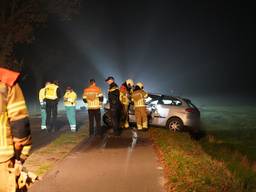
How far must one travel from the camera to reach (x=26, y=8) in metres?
26.4

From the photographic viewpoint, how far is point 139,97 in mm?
16328

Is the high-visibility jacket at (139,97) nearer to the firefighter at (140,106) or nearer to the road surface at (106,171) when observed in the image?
the firefighter at (140,106)

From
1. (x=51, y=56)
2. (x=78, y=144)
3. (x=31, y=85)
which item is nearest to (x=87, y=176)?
(x=78, y=144)

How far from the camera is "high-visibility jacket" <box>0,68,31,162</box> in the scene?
423cm

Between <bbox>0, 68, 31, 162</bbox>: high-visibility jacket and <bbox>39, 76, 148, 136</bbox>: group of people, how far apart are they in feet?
34.1

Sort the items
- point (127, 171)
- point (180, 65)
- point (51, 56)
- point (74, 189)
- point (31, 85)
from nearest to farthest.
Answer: point (74, 189)
point (127, 171)
point (51, 56)
point (31, 85)
point (180, 65)

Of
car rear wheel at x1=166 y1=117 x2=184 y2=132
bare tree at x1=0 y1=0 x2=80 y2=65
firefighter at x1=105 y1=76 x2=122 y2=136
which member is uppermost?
bare tree at x1=0 y1=0 x2=80 y2=65

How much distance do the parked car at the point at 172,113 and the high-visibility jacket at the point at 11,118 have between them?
42.5 ft

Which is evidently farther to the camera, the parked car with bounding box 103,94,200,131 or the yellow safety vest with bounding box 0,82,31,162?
the parked car with bounding box 103,94,200,131

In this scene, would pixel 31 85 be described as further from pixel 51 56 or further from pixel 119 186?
pixel 119 186

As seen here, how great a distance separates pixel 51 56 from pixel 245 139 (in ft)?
100

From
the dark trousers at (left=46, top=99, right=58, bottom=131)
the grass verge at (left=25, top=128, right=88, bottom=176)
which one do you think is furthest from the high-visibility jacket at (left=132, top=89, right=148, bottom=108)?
the dark trousers at (left=46, top=99, right=58, bottom=131)

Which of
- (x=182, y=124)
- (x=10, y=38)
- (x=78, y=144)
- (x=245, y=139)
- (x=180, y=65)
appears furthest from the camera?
(x=180, y=65)

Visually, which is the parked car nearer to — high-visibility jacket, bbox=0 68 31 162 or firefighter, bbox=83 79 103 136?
firefighter, bbox=83 79 103 136
